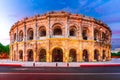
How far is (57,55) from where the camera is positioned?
23516 mm

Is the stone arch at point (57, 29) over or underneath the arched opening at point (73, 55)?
over

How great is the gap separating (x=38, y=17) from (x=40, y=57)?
438cm

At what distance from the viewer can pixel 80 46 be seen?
23391 mm

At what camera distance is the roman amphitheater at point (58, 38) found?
2270 cm

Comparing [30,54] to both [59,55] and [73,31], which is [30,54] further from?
[73,31]

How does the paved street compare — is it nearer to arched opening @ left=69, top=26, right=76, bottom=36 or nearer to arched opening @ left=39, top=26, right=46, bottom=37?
arched opening @ left=69, top=26, right=76, bottom=36

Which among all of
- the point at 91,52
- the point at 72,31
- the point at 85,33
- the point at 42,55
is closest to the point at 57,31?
the point at 72,31

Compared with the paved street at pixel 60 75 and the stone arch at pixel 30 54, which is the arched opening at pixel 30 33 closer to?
the stone arch at pixel 30 54

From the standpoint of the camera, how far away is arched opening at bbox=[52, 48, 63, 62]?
22.8 meters

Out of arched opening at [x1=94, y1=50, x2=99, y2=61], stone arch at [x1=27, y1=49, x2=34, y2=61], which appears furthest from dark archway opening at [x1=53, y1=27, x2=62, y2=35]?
arched opening at [x1=94, y1=50, x2=99, y2=61]

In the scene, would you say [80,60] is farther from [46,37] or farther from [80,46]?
[46,37]

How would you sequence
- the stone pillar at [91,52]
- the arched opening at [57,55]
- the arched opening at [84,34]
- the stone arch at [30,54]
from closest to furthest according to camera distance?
the arched opening at [57,55]
the stone pillar at [91,52]
the stone arch at [30,54]
the arched opening at [84,34]

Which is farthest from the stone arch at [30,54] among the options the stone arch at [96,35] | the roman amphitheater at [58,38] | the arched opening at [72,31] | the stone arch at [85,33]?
the stone arch at [96,35]

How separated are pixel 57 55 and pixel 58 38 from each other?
6.49 feet
